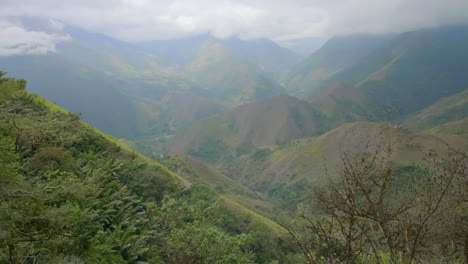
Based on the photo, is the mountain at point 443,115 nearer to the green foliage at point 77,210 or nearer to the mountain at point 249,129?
the mountain at point 249,129

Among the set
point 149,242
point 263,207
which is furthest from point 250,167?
point 149,242

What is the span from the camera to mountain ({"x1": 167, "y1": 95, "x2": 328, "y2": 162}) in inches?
6772

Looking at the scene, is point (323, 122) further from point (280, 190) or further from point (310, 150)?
point (280, 190)

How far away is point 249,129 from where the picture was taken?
182 m

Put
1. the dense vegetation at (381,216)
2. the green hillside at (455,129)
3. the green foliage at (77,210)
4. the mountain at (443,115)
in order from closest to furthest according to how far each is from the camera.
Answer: the dense vegetation at (381,216), the green foliage at (77,210), the green hillside at (455,129), the mountain at (443,115)

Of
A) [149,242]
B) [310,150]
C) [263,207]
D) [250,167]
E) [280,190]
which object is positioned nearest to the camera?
[149,242]

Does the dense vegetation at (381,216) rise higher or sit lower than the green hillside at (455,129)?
higher

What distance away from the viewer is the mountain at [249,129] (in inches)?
6772

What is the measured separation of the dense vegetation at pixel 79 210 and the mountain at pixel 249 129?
140 m

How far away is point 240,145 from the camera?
173 m

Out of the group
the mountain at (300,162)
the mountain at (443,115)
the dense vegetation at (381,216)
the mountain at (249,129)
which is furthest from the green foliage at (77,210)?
the mountain at (443,115)

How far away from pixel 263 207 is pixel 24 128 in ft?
225

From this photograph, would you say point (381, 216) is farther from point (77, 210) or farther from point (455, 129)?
point (455, 129)

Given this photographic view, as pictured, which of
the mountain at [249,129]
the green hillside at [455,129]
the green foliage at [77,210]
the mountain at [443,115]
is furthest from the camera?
the mountain at [249,129]
